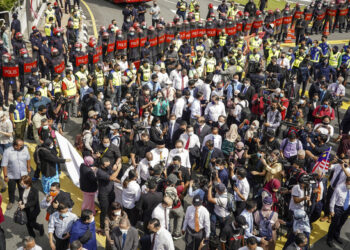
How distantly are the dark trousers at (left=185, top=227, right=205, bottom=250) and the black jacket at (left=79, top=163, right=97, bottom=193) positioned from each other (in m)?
2.44

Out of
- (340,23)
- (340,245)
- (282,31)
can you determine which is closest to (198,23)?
(282,31)

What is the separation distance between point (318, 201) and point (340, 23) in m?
17.5

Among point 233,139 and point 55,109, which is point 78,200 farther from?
point 233,139

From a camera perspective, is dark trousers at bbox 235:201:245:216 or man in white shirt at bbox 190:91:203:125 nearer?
dark trousers at bbox 235:201:245:216

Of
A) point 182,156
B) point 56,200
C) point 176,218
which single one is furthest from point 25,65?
point 176,218

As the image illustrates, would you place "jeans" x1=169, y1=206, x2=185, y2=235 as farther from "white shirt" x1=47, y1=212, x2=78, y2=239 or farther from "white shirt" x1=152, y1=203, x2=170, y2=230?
"white shirt" x1=47, y1=212, x2=78, y2=239

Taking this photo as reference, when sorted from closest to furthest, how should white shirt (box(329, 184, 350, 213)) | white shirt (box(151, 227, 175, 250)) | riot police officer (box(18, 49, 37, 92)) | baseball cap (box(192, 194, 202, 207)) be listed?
white shirt (box(151, 227, 175, 250)), baseball cap (box(192, 194, 202, 207)), white shirt (box(329, 184, 350, 213)), riot police officer (box(18, 49, 37, 92))

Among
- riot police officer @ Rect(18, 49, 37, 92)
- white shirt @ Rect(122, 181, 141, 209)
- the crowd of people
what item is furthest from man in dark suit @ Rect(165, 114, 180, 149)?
riot police officer @ Rect(18, 49, 37, 92)

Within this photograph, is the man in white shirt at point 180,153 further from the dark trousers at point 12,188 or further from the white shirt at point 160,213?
the dark trousers at point 12,188

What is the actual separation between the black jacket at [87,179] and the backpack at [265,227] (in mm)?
3761

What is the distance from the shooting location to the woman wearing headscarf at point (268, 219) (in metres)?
9.37

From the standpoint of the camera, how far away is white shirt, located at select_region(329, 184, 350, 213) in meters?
10.4

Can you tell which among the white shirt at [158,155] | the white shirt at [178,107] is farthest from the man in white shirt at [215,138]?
the white shirt at [178,107]

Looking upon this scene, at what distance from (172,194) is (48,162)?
3.31 meters
